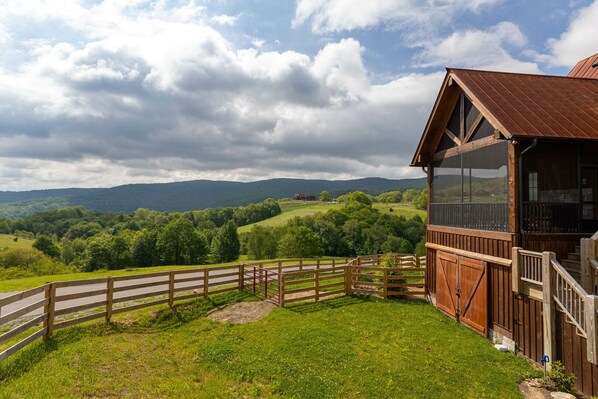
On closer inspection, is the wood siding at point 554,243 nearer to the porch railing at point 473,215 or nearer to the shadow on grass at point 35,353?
the porch railing at point 473,215

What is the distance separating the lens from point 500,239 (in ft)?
31.6

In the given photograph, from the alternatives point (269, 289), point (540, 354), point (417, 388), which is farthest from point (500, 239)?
point (269, 289)

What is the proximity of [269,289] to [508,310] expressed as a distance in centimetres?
895

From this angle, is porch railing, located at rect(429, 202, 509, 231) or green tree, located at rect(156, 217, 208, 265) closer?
porch railing, located at rect(429, 202, 509, 231)

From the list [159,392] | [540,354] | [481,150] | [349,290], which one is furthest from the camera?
[349,290]

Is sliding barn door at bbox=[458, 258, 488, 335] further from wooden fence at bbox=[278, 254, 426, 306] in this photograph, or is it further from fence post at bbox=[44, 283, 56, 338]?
fence post at bbox=[44, 283, 56, 338]

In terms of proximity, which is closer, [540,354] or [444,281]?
[540,354]

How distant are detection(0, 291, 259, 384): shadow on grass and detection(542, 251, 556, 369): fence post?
32.4ft

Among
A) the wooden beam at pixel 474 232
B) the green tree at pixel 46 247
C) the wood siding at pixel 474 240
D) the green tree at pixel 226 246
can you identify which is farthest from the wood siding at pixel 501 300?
the green tree at pixel 46 247

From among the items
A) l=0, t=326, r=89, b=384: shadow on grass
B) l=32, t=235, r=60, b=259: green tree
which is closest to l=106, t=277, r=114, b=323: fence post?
l=0, t=326, r=89, b=384: shadow on grass

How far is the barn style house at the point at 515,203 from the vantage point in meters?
8.44

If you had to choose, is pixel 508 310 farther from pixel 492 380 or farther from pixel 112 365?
pixel 112 365

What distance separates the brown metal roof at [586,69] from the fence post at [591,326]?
1200cm

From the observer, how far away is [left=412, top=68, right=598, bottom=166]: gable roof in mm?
9242
